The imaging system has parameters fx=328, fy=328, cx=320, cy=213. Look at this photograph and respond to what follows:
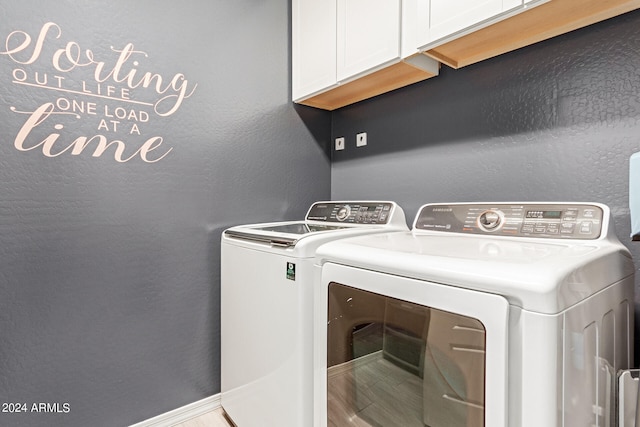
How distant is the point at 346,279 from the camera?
1.00m

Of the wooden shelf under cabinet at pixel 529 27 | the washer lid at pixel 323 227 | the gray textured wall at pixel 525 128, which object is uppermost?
the wooden shelf under cabinet at pixel 529 27

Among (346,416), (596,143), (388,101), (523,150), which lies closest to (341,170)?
(388,101)

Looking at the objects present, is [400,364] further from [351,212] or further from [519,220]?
[351,212]

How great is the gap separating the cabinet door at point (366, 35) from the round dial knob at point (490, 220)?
2.56ft

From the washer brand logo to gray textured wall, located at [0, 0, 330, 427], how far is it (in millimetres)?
769

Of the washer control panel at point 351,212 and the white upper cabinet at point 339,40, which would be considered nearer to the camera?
the white upper cabinet at point 339,40

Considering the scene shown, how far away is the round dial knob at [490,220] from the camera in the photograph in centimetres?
125

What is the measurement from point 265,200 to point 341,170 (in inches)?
23.5

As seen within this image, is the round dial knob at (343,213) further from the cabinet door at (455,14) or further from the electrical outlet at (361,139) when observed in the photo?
the cabinet door at (455,14)

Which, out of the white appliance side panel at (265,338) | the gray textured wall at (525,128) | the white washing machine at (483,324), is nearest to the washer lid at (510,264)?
the white washing machine at (483,324)

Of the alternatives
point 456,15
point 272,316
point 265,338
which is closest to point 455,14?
point 456,15

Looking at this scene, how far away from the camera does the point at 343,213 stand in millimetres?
1910

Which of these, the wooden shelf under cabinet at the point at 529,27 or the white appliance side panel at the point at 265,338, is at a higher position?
the wooden shelf under cabinet at the point at 529,27

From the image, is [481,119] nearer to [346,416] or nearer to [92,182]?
[346,416]
